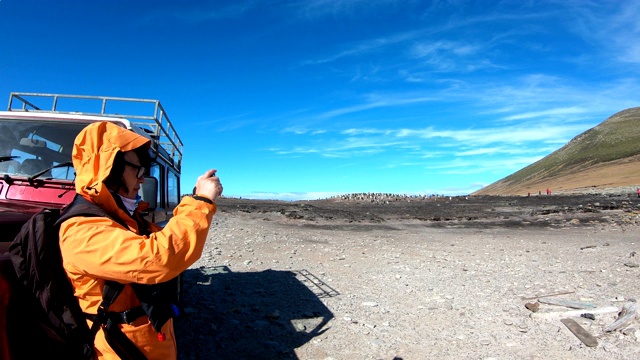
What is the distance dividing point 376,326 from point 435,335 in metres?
0.85

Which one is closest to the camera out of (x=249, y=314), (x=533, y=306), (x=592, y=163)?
(x=249, y=314)

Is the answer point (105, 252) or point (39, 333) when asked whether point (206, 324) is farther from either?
point (105, 252)

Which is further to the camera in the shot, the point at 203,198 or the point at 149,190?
the point at 149,190

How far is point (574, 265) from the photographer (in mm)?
9781

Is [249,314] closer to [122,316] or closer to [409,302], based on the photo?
[409,302]

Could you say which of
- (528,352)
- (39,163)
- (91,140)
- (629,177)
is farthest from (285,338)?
(629,177)

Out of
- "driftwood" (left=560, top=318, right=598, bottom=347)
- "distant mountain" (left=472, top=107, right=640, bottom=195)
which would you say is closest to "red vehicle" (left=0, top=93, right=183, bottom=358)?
"driftwood" (left=560, top=318, right=598, bottom=347)

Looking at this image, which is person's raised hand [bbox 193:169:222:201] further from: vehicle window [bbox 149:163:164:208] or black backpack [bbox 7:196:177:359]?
vehicle window [bbox 149:163:164:208]

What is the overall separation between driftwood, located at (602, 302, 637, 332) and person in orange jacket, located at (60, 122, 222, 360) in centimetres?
595

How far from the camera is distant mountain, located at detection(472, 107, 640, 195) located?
78062mm

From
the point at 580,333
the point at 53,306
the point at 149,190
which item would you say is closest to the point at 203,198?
the point at 53,306

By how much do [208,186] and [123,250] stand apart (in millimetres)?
474

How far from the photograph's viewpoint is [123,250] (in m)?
1.75

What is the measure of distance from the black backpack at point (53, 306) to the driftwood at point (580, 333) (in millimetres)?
Result: 5538
